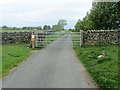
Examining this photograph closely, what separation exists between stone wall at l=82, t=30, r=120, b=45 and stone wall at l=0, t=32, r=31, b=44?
787 centimetres

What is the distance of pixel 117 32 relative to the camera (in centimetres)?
1836

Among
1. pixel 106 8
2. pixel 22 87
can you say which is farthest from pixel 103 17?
pixel 22 87

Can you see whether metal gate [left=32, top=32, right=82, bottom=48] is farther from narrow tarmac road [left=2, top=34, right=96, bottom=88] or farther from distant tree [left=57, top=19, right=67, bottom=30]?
distant tree [left=57, top=19, right=67, bottom=30]

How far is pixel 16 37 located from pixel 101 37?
35.3 ft

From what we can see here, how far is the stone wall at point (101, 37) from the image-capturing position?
18.4 meters

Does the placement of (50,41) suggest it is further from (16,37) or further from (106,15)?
(106,15)

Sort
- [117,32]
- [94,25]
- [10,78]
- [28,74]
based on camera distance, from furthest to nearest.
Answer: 1. [94,25]
2. [117,32]
3. [28,74]
4. [10,78]

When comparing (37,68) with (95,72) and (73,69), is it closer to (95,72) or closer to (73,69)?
(73,69)

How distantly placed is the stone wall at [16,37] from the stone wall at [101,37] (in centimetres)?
787

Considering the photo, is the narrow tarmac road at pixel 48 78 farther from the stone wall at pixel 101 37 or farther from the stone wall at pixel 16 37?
the stone wall at pixel 16 37

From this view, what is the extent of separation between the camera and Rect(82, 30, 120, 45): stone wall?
1839cm

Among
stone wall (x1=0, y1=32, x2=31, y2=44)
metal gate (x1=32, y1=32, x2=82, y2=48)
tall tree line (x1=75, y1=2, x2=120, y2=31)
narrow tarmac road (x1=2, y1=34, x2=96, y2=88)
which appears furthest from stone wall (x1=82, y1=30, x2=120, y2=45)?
narrow tarmac road (x1=2, y1=34, x2=96, y2=88)

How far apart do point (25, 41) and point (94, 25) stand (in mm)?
9623

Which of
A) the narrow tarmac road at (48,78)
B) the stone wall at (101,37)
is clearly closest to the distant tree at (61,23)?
the stone wall at (101,37)
